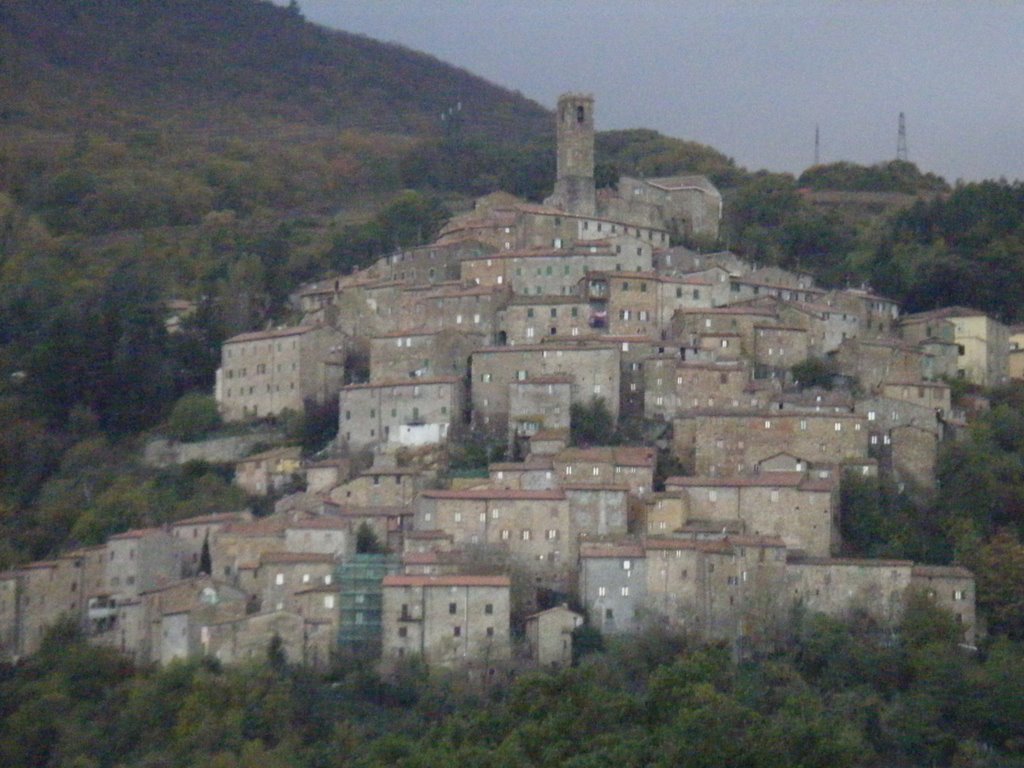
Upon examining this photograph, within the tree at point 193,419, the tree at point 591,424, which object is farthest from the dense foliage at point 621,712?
the tree at point 193,419

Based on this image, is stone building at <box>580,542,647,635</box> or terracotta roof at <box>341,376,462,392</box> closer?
stone building at <box>580,542,647,635</box>

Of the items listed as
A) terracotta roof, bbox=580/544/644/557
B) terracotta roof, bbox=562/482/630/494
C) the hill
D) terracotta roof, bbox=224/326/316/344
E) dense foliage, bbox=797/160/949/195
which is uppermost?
the hill

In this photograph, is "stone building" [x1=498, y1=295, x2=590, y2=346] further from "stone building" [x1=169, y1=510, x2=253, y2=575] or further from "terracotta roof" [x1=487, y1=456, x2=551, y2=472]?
"stone building" [x1=169, y1=510, x2=253, y2=575]

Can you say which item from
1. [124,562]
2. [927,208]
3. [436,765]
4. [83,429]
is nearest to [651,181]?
[927,208]

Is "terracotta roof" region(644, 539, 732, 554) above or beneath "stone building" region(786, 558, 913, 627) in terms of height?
above

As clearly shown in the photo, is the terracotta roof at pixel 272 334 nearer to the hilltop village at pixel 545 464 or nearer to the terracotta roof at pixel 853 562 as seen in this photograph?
the hilltop village at pixel 545 464

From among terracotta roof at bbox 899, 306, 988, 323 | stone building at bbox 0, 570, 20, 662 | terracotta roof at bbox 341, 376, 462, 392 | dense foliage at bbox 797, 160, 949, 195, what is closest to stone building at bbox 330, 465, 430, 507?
terracotta roof at bbox 341, 376, 462, 392
